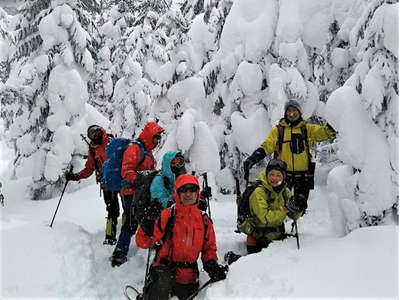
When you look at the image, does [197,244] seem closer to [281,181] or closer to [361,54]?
[281,181]

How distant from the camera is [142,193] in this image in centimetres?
707

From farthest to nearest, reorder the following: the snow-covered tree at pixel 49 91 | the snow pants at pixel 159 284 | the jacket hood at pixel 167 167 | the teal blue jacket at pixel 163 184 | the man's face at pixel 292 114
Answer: the snow-covered tree at pixel 49 91 < the man's face at pixel 292 114 < the jacket hood at pixel 167 167 < the teal blue jacket at pixel 163 184 < the snow pants at pixel 159 284

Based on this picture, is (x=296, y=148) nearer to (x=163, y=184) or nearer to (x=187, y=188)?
(x=163, y=184)

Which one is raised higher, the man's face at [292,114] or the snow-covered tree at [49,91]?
the snow-covered tree at [49,91]

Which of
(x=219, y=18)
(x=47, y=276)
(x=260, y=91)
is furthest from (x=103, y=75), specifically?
(x=47, y=276)

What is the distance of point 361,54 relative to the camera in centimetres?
691

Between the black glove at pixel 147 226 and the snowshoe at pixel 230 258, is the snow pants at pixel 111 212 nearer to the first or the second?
the black glove at pixel 147 226

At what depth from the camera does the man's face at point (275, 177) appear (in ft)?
22.2

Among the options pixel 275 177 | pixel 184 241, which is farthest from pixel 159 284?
pixel 275 177

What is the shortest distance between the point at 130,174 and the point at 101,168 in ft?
6.04

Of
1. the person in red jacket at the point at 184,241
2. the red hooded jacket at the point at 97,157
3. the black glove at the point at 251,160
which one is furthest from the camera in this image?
the red hooded jacket at the point at 97,157

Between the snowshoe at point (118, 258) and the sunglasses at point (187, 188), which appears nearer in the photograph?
the sunglasses at point (187, 188)

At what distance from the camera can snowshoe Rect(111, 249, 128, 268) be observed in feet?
25.0

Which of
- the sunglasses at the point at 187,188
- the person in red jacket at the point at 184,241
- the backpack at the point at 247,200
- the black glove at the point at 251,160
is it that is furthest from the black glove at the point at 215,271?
the black glove at the point at 251,160
